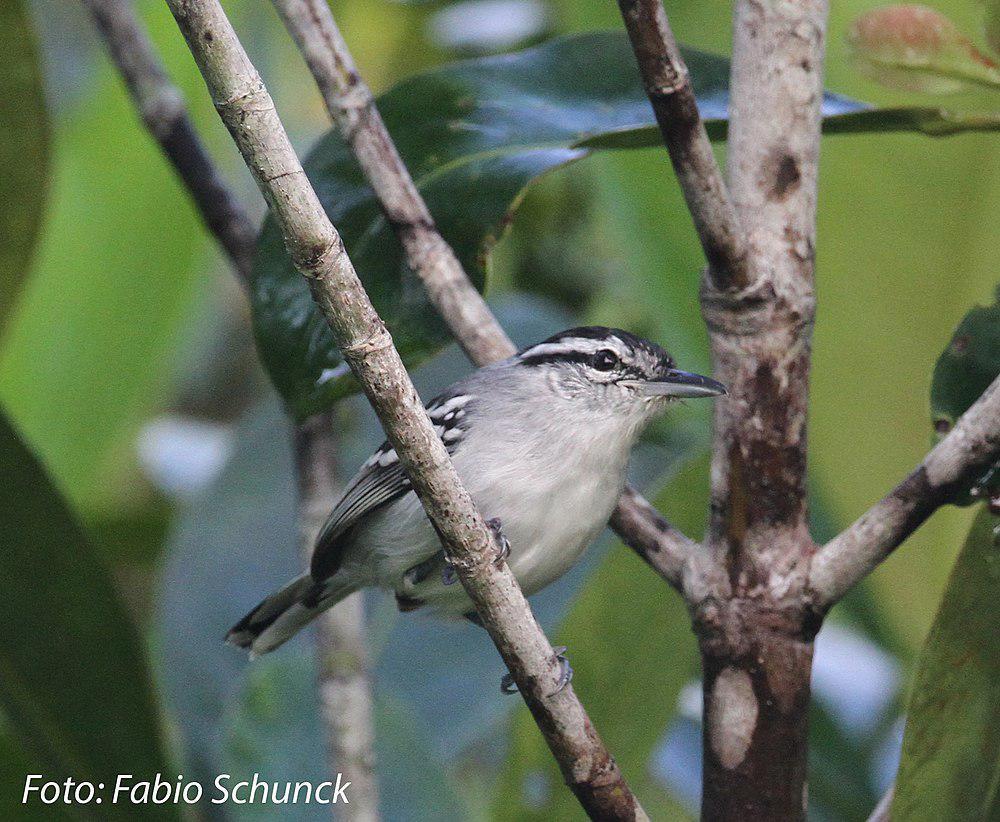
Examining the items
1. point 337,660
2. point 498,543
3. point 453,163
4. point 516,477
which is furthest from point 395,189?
point 337,660

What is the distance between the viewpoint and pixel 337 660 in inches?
102

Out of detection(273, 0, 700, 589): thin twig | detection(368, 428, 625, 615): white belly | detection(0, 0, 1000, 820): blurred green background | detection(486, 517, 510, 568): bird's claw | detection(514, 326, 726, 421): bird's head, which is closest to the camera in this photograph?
detection(486, 517, 510, 568): bird's claw

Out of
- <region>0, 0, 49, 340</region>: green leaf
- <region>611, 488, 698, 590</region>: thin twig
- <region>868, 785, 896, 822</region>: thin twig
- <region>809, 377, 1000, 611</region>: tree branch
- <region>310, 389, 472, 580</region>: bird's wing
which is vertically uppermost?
<region>0, 0, 49, 340</region>: green leaf

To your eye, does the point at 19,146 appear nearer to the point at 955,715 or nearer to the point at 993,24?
the point at 993,24

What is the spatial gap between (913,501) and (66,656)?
1.55 meters

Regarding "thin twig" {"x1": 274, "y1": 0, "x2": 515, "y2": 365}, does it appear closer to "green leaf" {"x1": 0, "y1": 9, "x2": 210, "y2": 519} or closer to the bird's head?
the bird's head

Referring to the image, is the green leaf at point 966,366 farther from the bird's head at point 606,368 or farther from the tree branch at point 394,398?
→ the bird's head at point 606,368

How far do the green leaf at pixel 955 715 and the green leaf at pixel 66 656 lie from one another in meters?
1.41

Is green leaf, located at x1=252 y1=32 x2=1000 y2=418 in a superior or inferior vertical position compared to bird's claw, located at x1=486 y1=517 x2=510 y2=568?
superior

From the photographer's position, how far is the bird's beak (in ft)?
7.79

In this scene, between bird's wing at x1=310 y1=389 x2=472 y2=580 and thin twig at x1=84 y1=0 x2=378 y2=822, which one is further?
thin twig at x1=84 y1=0 x2=378 y2=822

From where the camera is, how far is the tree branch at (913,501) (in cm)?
158

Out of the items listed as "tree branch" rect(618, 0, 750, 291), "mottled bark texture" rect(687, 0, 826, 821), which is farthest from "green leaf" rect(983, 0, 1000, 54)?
Answer: "tree branch" rect(618, 0, 750, 291)

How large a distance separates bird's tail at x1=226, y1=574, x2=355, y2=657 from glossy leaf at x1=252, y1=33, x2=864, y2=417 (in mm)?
649
